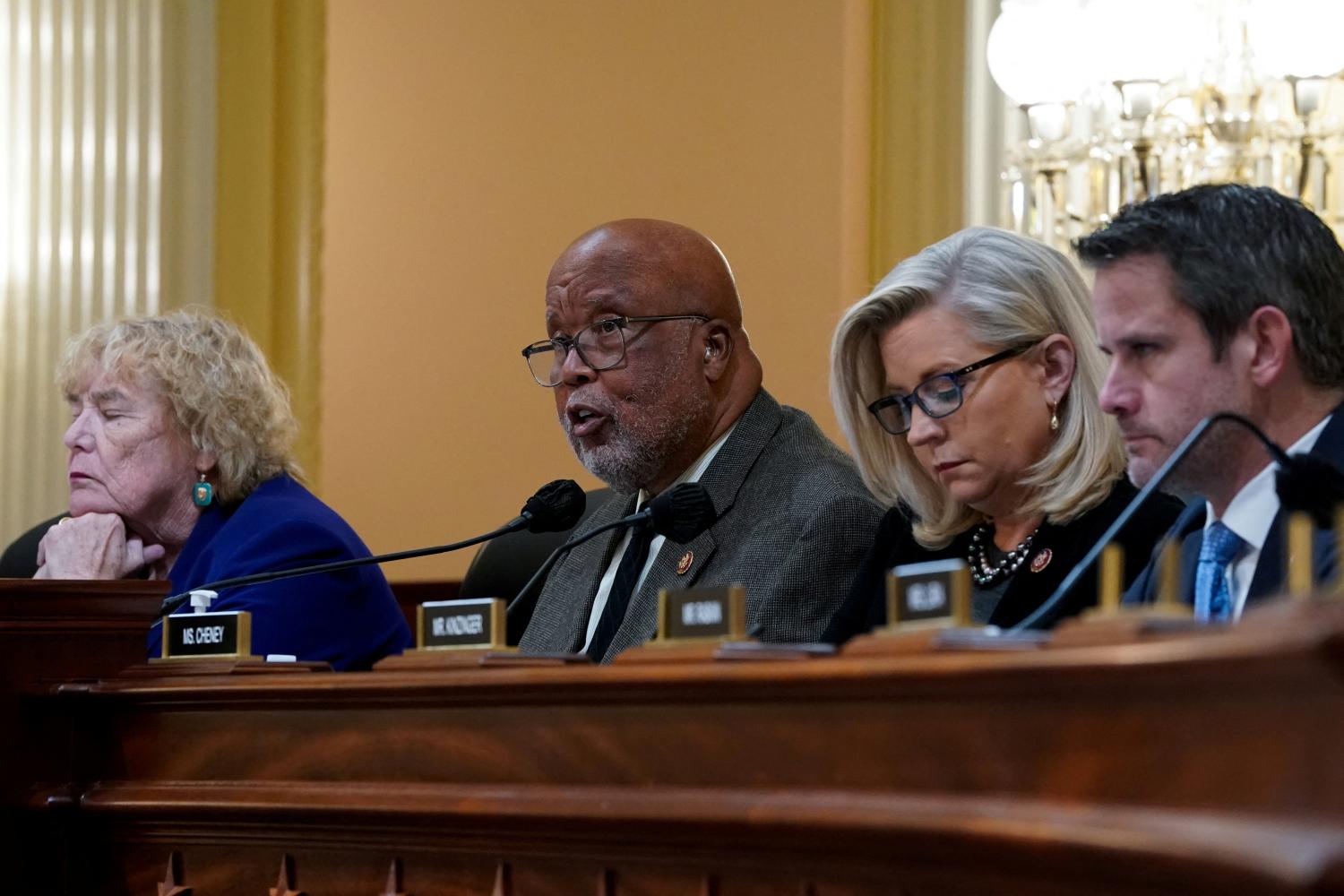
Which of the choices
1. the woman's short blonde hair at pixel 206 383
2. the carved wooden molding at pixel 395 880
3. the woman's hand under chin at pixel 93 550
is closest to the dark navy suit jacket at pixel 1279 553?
the carved wooden molding at pixel 395 880

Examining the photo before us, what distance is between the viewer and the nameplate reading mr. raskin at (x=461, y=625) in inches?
74.5

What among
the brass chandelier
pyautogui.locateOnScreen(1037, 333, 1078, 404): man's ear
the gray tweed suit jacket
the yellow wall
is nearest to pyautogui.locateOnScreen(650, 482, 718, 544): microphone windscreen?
the gray tweed suit jacket

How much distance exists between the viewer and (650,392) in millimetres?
3014

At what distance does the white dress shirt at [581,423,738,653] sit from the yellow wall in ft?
7.16

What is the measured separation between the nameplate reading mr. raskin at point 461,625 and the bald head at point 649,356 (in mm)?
1081

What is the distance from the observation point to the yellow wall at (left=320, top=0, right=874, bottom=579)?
5.27 meters

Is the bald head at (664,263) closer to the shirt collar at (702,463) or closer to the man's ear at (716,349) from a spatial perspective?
the man's ear at (716,349)

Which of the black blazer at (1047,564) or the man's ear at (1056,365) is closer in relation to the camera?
the black blazer at (1047,564)

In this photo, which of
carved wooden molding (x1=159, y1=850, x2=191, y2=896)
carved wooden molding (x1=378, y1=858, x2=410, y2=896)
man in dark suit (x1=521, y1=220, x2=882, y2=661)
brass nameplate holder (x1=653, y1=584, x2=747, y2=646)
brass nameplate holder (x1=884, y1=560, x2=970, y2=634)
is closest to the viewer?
brass nameplate holder (x1=884, y1=560, x2=970, y2=634)

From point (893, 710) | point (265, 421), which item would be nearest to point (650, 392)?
point (265, 421)

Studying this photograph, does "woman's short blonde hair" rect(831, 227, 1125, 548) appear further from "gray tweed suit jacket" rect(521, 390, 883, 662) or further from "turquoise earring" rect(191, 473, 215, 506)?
"turquoise earring" rect(191, 473, 215, 506)

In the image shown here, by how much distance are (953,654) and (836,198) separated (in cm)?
395

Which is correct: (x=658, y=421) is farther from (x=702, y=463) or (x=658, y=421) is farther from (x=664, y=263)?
(x=664, y=263)

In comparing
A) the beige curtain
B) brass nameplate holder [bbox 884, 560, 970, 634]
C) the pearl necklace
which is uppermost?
the beige curtain
